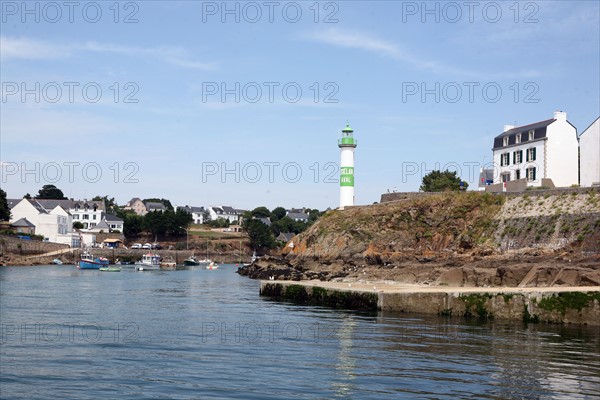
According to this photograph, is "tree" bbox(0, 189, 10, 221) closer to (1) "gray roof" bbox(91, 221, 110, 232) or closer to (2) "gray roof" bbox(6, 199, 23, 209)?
(2) "gray roof" bbox(6, 199, 23, 209)

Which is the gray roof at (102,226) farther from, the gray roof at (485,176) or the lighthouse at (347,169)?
the gray roof at (485,176)

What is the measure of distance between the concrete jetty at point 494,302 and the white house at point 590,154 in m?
35.8

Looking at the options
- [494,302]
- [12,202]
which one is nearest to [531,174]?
[494,302]

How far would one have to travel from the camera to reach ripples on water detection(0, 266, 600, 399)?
66.9ft

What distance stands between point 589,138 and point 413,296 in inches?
1561

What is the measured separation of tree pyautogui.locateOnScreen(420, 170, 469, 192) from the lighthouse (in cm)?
1464

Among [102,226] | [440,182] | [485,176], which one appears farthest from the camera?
[102,226]

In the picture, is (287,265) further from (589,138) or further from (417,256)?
(589,138)

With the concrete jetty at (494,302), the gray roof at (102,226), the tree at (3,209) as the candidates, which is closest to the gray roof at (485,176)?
the concrete jetty at (494,302)

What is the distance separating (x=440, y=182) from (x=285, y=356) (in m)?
83.7

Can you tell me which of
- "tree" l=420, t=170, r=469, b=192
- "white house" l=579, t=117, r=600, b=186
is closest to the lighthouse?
"tree" l=420, t=170, r=469, b=192

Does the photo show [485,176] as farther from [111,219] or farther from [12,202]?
[12,202]

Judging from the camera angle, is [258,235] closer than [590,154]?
No

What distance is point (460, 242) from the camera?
7100cm
